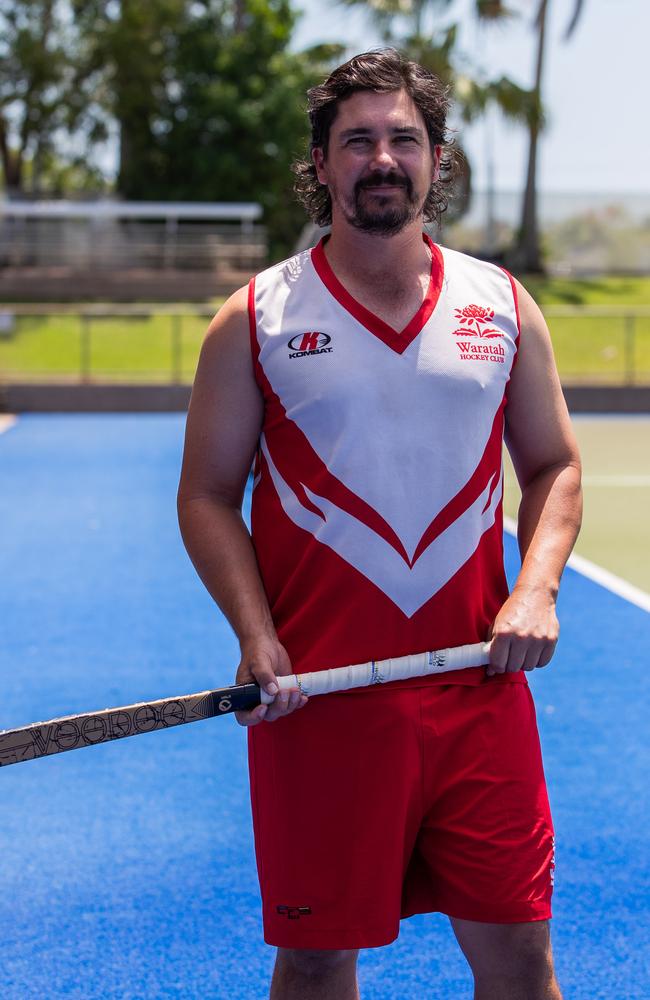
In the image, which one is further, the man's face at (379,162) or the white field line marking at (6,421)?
the white field line marking at (6,421)

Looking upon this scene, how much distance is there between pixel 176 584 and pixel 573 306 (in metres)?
31.7

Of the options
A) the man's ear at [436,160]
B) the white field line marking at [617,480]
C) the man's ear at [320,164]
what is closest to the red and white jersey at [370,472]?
the man's ear at [320,164]

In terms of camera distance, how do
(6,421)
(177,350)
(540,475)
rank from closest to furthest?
(540,475)
(6,421)
(177,350)

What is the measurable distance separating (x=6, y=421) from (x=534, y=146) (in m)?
20.0

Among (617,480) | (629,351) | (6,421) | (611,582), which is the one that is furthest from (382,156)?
(629,351)

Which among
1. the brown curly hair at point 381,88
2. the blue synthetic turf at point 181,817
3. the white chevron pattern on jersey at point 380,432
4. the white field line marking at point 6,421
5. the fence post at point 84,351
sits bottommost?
the white field line marking at point 6,421

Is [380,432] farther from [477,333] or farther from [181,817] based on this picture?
[181,817]

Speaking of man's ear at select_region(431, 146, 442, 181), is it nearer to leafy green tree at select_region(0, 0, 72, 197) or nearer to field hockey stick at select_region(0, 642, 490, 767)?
field hockey stick at select_region(0, 642, 490, 767)

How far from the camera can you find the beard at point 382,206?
271 cm

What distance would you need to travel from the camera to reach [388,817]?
104 inches

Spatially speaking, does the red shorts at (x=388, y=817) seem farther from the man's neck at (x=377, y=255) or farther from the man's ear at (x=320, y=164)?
the man's ear at (x=320, y=164)

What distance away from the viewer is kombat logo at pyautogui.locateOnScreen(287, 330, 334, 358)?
268 centimetres

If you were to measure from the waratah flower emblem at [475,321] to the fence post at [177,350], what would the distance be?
76.8 feet

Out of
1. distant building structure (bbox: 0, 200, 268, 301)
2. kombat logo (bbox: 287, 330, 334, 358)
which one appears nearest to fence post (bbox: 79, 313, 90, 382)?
distant building structure (bbox: 0, 200, 268, 301)
